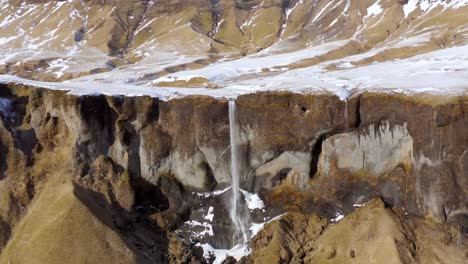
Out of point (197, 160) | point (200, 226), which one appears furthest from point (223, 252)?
point (197, 160)

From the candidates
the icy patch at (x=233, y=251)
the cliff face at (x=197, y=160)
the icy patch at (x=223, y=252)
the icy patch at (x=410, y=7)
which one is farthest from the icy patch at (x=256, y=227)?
the icy patch at (x=410, y=7)

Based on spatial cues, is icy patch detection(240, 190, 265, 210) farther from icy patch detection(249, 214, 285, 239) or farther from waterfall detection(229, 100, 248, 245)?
icy patch detection(249, 214, 285, 239)

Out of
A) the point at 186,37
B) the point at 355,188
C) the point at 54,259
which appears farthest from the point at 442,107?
the point at 186,37

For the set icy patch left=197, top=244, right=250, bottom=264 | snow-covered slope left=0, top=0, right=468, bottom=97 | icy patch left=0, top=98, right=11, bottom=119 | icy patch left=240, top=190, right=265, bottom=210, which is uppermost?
snow-covered slope left=0, top=0, right=468, bottom=97

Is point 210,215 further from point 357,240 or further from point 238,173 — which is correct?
point 357,240

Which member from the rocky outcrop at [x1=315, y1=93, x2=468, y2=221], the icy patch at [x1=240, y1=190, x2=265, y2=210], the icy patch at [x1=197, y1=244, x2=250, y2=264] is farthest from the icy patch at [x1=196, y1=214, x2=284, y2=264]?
the rocky outcrop at [x1=315, y1=93, x2=468, y2=221]

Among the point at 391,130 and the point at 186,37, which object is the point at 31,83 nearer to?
the point at 391,130
